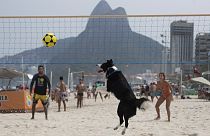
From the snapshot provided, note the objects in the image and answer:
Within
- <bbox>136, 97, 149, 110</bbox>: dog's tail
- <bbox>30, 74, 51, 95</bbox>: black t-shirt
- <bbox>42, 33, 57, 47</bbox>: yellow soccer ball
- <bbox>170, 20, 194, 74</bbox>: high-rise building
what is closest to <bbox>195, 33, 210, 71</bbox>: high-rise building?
<bbox>170, 20, 194, 74</bbox>: high-rise building

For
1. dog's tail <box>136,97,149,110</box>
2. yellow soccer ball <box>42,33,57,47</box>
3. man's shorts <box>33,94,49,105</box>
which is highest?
yellow soccer ball <box>42,33,57,47</box>

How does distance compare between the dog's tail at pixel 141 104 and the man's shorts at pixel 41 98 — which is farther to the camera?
the man's shorts at pixel 41 98

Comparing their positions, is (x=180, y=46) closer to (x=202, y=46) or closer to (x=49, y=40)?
(x=202, y=46)

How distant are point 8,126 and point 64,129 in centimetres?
101

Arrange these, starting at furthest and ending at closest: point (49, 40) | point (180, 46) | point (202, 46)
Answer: point (180, 46), point (202, 46), point (49, 40)

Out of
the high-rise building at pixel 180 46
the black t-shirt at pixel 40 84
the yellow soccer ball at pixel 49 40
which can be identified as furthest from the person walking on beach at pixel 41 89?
the high-rise building at pixel 180 46

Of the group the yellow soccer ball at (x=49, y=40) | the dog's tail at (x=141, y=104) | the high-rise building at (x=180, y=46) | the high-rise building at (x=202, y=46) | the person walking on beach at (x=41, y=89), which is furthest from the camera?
the high-rise building at (x=180, y=46)

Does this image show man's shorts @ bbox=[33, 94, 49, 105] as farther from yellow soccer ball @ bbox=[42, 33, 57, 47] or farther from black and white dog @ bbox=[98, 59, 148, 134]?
black and white dog @ bbox=[98, 59, 148, 134]

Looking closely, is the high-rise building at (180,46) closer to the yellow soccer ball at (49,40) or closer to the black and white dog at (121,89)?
the yellow soccer ball at (49,40)

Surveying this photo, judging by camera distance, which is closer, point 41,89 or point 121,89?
point 121,89

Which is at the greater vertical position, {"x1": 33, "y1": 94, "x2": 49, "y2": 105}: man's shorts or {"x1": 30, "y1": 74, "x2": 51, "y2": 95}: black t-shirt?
{"x1": 30, "y1": 74, "x2": 51, "y2": 95}: black t-shirt

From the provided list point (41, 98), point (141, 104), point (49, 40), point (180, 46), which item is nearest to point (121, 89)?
point (141, 104)

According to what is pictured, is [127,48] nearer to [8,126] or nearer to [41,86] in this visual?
[41,86]

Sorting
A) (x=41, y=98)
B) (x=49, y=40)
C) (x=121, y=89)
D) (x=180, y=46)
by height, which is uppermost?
(x=180, y=46)
